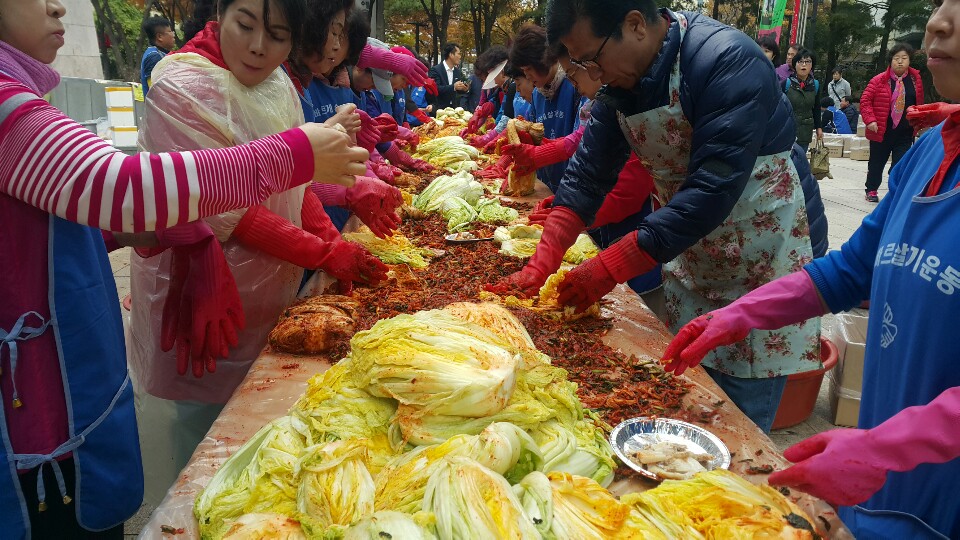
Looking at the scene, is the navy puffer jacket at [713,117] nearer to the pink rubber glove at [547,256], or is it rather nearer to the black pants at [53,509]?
the pink rubber glove at [547,256]

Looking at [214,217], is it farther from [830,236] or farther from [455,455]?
[830,236]

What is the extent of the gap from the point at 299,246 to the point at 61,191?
4.69ft

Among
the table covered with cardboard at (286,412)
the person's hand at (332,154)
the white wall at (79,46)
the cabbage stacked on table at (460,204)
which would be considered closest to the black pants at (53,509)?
the table covered with cardboard at (286,412)

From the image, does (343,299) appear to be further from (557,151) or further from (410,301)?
(557,151)

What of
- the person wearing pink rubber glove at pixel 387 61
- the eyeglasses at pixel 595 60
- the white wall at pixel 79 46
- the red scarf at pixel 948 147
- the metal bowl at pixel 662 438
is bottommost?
the metal bowl at pixel 662 438

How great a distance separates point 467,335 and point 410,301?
1.16m

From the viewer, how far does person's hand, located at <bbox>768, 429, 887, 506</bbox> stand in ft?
4.63

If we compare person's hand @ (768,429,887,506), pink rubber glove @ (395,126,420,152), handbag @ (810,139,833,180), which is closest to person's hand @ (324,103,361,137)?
person's hand @ (768,429,887,506)

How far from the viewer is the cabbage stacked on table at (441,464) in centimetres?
143

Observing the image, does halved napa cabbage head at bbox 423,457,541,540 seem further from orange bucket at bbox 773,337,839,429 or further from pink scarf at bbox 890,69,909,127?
pink scarf at bbox 890,69,909,127

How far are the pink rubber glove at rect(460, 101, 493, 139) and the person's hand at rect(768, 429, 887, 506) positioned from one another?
10398 mm

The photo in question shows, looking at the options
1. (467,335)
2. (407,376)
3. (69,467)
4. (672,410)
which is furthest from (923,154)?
(69,467)

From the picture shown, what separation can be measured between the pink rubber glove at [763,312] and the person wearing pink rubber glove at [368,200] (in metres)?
2.22

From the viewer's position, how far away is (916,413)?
1.39 metres
